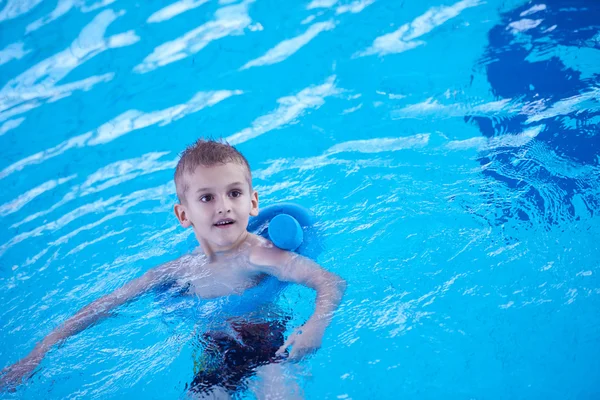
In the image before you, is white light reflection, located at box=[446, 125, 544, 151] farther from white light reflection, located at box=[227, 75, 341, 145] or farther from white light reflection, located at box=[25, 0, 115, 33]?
white light reflection, located at box=[25, 0, 115, 33]

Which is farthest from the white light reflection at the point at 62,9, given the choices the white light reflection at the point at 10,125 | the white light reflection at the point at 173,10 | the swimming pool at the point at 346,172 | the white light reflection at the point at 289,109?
the white light reflection at the point at 289,109

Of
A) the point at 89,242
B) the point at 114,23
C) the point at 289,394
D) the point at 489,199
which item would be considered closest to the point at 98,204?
the point at 89,242

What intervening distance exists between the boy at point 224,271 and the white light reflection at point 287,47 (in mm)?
2714

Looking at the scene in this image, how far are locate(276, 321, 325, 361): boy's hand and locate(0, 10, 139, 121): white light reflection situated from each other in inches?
149

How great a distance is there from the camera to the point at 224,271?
296 cm

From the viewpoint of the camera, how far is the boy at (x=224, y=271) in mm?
2615

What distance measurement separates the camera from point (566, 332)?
262 centimetres

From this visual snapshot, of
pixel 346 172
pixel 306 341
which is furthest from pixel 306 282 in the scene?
pixel 346 172

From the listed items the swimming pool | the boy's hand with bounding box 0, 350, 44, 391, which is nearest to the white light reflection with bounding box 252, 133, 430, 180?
the swimming pool

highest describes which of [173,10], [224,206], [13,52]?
[13,52]

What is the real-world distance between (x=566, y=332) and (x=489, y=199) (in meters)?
1.13

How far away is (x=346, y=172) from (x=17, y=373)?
2.52 meters

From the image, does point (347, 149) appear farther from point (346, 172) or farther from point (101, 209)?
point (101, 209)

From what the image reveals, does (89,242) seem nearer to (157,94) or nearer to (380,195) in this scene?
(157,94)
